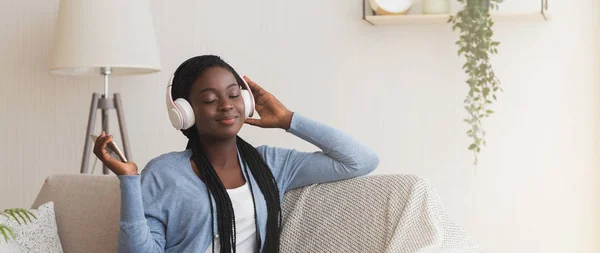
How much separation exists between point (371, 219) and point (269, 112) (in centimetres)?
38

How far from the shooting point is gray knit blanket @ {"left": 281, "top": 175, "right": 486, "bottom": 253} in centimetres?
204

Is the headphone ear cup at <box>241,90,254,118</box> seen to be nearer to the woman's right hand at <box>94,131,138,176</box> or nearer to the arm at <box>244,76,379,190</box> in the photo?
the arm at <box>244,76,379,190</box>

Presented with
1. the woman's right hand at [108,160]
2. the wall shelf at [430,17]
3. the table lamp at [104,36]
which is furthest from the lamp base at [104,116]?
the woman's right hand at [108,160]

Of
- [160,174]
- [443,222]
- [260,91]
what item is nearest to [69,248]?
[160,174]

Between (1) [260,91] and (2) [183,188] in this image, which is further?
(1) [260,91]

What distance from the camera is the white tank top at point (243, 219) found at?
214cm

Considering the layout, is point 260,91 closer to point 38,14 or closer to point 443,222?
point 443,222

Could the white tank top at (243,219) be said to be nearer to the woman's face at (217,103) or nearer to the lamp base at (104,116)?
the woman's face at (217,103)

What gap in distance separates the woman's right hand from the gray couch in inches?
19.4

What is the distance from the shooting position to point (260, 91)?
7.42 ft

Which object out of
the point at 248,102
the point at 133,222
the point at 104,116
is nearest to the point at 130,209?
the point at 133,222

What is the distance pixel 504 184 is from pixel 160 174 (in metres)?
1.59

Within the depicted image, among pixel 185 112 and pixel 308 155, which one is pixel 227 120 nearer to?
pixel 185 112

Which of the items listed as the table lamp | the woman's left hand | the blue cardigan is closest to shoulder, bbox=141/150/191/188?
the blue cardigan
